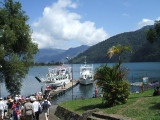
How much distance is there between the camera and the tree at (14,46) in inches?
743

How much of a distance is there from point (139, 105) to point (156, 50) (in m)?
184

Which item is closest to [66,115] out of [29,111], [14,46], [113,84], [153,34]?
[113,84]

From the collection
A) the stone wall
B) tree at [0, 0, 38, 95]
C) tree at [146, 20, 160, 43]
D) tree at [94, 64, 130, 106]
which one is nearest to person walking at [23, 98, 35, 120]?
the stone wall

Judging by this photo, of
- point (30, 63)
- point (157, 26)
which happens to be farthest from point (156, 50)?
point (30, 63)

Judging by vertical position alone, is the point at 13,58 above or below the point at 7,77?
above

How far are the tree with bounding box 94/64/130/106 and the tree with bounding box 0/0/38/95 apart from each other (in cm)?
1054

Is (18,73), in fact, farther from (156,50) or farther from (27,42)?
(156,50)

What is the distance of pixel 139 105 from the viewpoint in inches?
445

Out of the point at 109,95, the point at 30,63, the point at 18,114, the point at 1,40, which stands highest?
the point at 1,40

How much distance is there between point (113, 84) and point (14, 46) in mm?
13579

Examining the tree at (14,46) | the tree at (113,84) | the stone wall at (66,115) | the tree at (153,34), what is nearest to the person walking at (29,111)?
the stone wall at (66,115)

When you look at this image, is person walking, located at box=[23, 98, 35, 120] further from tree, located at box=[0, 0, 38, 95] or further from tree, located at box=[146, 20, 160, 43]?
tree, located at box=[146, 20, 160, 43]

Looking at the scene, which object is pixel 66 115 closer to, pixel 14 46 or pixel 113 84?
pixel 113 84

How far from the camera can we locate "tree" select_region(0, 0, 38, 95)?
61.9 feet
